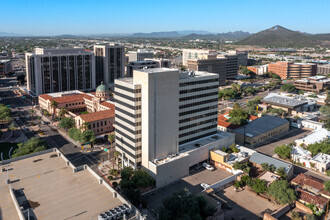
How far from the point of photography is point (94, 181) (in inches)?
1961

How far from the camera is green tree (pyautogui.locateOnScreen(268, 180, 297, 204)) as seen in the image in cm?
5625

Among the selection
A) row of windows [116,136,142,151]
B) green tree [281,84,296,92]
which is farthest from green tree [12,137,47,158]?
green tree [281,84,296,92]

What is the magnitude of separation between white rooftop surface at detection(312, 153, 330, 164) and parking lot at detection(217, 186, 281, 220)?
83.3 ft

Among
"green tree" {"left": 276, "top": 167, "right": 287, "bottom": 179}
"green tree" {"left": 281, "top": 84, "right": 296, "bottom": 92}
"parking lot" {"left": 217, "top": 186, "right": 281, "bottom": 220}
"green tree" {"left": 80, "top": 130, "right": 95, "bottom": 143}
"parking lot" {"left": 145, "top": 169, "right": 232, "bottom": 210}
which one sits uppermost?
"green tree" {"left": 281, "top": 84, "right": 296, "bottom": 92}

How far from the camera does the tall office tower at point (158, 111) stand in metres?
63.5

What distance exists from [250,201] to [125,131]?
32.7m

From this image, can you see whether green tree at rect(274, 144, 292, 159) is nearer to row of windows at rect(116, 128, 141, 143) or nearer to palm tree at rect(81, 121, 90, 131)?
row of windows at rect(116, 128, 141, 143)

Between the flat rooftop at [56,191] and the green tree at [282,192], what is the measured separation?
32.4 m

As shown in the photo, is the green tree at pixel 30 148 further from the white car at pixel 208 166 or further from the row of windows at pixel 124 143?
the white car at pixel 208 166

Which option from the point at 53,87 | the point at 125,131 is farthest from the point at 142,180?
the point at 53,87

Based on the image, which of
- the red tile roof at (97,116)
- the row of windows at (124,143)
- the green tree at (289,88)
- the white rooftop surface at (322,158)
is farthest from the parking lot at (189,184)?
the green tree at (289,88)

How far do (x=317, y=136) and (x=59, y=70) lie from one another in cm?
12642

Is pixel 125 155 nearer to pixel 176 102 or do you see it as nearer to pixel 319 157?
pixel 176 102

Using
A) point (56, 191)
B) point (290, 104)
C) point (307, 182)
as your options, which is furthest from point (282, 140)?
point (56, 191)
